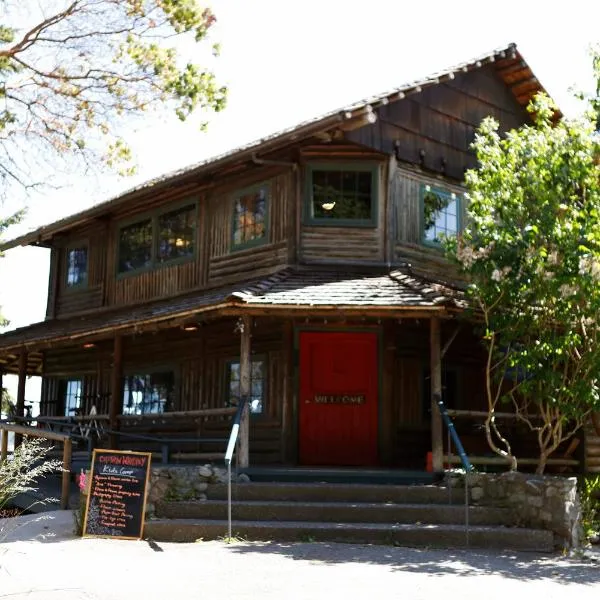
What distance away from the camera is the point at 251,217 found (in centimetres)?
1514

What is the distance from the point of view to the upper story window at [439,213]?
1509cm

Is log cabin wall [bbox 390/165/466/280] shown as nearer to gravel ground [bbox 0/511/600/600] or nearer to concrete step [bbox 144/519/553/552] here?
concrete step [bbox 144/519/553/552]

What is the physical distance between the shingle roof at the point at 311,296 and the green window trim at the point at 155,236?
4.34ft

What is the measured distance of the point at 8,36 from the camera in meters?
13.5

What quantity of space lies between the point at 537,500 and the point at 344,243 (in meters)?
5.83

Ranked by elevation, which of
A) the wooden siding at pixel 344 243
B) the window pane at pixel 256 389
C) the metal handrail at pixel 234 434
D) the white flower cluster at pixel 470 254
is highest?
the wooden siding at pixel 344 243

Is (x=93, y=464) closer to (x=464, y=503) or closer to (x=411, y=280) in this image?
(x=464, y=503)

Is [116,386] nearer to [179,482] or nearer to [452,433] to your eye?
[179,482]

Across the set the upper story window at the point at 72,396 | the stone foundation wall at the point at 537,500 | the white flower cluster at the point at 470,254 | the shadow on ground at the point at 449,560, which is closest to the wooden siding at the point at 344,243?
the white flower cluster at the point at 470,254

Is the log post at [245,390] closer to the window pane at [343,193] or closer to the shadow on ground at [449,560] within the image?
the shadow on ground at [449,560]

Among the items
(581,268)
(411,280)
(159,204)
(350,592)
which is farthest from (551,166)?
(159,204)

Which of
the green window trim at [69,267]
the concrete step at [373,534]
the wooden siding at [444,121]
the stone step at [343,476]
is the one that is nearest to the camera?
the concrete step at [373,534]

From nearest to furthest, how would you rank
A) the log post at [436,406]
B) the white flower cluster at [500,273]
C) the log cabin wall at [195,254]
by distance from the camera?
the white flower cluster at [500,273] < the log post at [436,406] < the log cabin wall at [195,254]

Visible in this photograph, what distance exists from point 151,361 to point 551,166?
30.9 feet
